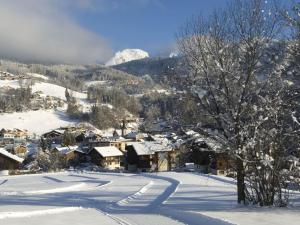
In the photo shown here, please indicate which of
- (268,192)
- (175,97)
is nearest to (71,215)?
(175,97)

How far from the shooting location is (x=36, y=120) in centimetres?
17912

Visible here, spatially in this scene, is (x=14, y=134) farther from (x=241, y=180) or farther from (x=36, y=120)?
(x=241, y=180)

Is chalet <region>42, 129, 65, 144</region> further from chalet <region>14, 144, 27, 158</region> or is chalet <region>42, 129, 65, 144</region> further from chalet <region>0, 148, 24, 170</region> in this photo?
chalet <region>0, 148, 24, 170</region>

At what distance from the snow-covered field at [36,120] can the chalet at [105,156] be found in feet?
264

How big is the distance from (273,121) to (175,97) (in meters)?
3.49

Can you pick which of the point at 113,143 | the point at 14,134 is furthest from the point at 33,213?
the point at 14,134

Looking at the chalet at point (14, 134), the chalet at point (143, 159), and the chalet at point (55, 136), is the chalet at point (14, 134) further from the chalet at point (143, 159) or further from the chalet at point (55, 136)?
the chalet at point (143, 159)

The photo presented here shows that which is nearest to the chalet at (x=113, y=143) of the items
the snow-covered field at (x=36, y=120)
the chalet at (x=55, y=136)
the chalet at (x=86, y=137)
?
the chalet at (x=86, y=137)

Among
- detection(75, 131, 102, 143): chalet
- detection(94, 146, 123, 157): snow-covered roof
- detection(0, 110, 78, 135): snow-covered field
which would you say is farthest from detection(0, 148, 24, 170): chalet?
detection(0, 110, 78, 135): snow-covered field

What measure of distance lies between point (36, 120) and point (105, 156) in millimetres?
105672

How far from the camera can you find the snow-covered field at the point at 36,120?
551 feet

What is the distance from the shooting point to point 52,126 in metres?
170

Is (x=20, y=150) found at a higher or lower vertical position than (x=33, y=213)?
higher

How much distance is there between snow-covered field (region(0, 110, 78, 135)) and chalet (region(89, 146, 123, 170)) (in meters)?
Answer: 80.5
